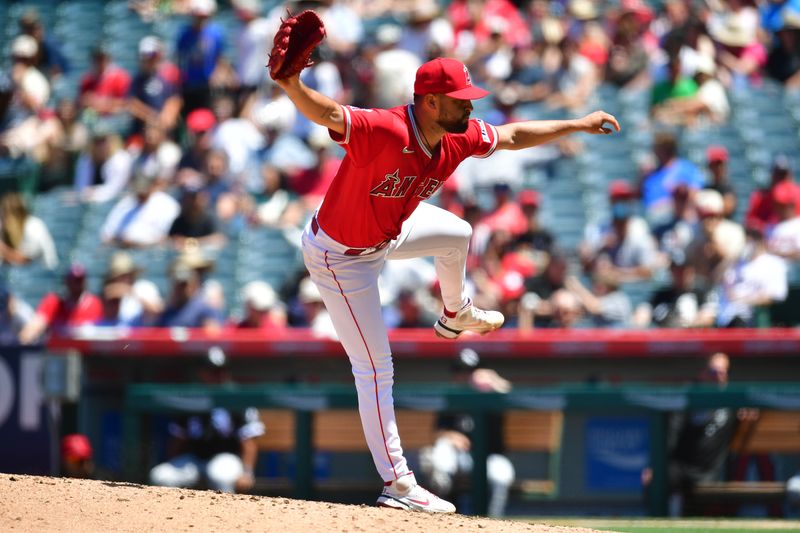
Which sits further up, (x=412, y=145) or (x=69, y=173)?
(x=412, y=145)

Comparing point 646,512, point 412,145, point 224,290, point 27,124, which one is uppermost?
point 412,145

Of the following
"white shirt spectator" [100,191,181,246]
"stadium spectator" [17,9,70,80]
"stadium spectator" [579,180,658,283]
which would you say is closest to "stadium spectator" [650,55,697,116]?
"stadium spectator" [579,180,658,283]

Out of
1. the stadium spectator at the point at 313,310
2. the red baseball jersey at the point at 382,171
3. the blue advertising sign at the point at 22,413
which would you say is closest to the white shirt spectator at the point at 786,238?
the stadium spectator at the point at 313,310

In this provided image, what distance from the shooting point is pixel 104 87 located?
44.6 ft

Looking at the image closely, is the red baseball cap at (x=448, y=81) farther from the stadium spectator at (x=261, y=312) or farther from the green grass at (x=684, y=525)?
the stadium spectator at (x=261, y=312)

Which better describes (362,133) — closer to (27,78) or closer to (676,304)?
(676,304)

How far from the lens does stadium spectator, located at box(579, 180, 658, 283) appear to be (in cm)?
990

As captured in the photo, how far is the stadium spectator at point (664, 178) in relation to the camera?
34.3ft

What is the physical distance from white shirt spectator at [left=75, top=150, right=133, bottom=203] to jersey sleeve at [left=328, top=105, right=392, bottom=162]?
24.0 feet

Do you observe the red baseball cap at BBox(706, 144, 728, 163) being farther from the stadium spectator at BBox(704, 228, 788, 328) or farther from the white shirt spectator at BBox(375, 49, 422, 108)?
the white shirt spectator at BBox(375, 49, 422, 108)

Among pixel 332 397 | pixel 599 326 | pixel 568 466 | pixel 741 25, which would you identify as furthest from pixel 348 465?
pixel 741 25

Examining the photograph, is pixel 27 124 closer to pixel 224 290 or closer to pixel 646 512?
pixel 224 290

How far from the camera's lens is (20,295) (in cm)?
1116

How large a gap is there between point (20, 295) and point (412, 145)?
22.0ft
